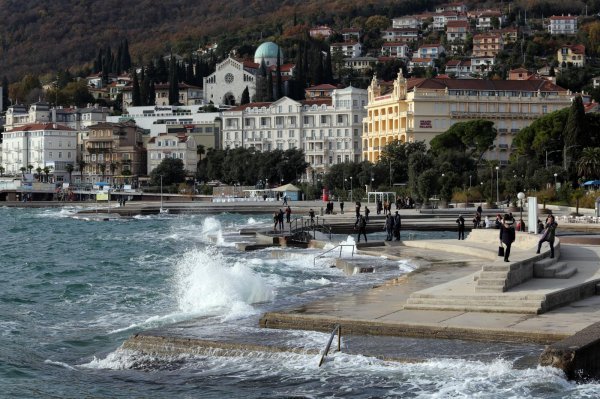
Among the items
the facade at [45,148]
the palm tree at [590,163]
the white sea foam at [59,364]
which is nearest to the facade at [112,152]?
the facade at [45,148]

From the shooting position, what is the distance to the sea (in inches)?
704

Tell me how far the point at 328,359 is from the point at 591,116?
78.6 meters

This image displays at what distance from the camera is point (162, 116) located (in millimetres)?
159625

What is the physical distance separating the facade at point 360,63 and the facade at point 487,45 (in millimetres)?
16774

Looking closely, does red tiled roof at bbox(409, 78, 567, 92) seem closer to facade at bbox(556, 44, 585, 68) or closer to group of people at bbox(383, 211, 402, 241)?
facade at bbox(556, 44, 585, 68)

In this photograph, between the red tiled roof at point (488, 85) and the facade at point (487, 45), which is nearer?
the red tiled roof at point (488, 85)

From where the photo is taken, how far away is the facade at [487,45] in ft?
625

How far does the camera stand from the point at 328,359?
19203 millimetres

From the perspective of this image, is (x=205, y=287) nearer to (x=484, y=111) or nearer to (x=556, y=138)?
(x=556, y=138)

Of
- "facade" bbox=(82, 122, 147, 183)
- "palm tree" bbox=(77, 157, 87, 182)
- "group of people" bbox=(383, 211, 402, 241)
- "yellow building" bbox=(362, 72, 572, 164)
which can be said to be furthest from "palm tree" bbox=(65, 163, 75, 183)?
"group of people" bbox=(383, 211, 402, 241)

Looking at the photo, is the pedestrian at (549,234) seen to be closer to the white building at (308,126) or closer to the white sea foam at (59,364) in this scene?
the white sea foam at (59,364)

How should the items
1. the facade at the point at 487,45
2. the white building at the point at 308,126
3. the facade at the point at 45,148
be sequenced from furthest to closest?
the facade at the point at 487,45, the facade at the point at 45,148, the white building at the point at 308,126

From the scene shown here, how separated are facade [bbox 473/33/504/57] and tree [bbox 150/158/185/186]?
70.3m

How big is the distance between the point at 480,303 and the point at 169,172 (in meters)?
116
